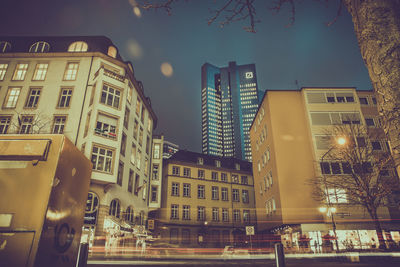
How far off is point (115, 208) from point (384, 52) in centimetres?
2387

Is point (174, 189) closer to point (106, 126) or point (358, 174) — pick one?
point (106, 126)

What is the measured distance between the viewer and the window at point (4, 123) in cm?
2309

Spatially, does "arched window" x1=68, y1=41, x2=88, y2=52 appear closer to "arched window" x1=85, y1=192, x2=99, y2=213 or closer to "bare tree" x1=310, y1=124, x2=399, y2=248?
"arched window" x1=85, y1=192, x2=99, y2=213

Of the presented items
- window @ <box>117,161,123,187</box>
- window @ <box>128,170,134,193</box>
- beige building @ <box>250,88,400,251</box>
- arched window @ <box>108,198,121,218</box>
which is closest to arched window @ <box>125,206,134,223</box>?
window @ <box>128,170,134,193</box>

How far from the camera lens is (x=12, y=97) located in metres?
25.0

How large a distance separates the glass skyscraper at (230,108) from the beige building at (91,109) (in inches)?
5858

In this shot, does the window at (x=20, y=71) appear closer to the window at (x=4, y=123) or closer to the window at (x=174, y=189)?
the window at (x=4, y=123)

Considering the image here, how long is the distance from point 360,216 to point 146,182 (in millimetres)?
26368

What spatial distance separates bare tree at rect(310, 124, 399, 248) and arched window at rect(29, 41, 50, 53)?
32.5 m

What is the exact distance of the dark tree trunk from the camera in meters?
2.10

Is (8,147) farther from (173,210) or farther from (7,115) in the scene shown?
(173,210)

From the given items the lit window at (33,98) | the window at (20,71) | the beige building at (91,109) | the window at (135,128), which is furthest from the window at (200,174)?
the window at (20,71)

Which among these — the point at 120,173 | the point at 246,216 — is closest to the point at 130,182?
the point at 120,173

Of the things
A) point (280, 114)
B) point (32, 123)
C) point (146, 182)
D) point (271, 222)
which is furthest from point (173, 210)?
point (32, 123)
